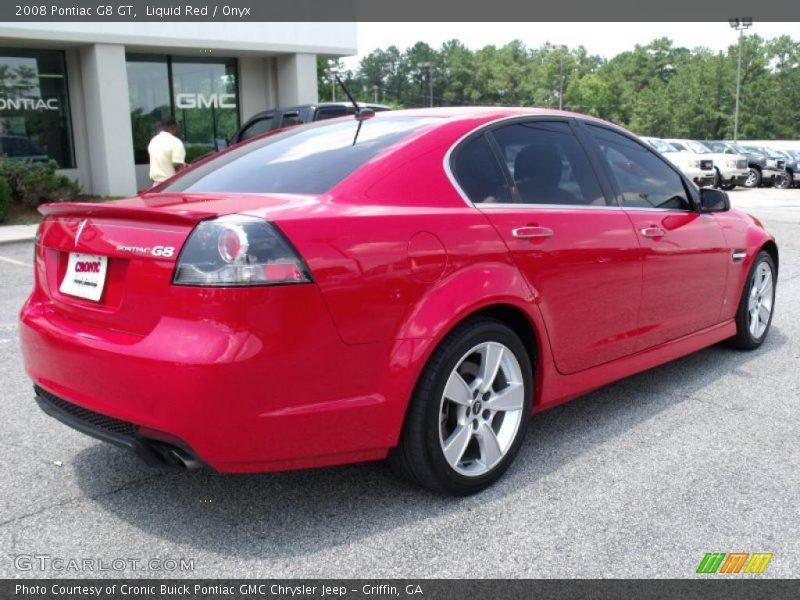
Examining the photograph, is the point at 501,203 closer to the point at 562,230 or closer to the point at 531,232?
the point at 531,232

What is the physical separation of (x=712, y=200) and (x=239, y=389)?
3397mm

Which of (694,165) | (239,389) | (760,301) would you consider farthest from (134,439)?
(694,165)

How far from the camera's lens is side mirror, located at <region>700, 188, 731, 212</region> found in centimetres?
471

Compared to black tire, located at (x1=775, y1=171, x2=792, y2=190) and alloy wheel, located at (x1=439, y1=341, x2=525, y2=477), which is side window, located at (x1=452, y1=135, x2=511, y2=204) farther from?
black tire, located at (x1=775, y1=171, x2=792, y2=190)

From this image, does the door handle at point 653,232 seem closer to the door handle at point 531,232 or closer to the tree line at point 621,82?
the door handle at point 531,232

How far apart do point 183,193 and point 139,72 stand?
701 inches

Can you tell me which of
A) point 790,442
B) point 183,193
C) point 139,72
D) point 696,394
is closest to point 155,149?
point 183,193

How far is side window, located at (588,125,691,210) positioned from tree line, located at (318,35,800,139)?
46329mm

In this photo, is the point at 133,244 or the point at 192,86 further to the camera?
the point at 192,86

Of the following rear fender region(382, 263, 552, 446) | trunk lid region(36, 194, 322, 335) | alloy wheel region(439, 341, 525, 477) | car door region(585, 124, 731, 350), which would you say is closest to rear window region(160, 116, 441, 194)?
trunk lid region(36, 194, 322, 335)

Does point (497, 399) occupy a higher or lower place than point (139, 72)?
lower

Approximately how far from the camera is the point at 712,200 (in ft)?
15.5

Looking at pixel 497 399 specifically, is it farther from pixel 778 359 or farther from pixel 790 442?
pixel 778 359

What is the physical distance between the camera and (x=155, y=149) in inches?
403
